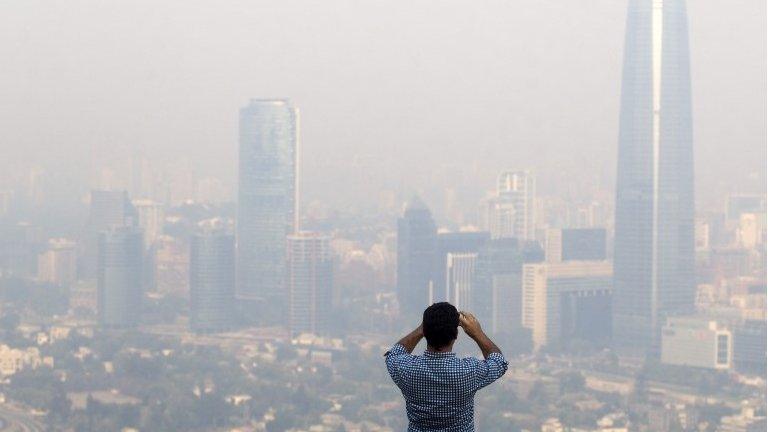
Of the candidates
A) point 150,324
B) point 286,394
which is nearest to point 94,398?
point 286,394

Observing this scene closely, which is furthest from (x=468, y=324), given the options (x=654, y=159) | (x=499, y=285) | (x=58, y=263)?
(x=654, y=159)

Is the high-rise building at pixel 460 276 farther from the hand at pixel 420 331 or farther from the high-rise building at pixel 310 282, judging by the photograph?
the hand at pixel 420 331

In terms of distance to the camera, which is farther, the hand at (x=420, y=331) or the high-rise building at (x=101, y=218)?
the high-rise building at (x=101, y=218)

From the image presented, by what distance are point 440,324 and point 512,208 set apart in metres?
14.0

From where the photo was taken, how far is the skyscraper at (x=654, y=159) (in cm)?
1575

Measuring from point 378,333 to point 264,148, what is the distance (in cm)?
268

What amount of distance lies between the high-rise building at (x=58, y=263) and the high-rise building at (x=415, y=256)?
2.94 metres

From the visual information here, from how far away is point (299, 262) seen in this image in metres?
14.5

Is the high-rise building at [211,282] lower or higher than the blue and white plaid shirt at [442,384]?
lower

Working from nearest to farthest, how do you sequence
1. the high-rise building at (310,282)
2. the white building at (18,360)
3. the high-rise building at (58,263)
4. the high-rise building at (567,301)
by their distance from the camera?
the white building at (18,360) < the high-rise building at (58,263) < the high-rise building at (310,282) < the high-rise building at (567,301)

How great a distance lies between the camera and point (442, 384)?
113cm

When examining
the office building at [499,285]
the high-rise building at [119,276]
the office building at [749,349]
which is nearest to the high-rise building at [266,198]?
the high-rise building at [119,276]

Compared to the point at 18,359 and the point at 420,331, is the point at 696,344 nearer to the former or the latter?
the point at 18,359

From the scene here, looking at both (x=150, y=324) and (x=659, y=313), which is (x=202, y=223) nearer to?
(x=150, y=324)
